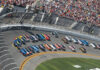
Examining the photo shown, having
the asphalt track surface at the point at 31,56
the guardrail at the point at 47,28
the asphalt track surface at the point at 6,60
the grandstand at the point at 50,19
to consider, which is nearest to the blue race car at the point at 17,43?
the asphalt track surface at the point at 31,56

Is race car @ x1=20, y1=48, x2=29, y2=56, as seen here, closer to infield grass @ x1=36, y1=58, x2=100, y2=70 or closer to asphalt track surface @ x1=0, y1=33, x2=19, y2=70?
asphalt track surface @ x1=0, y1=33, x2=19, y2=70

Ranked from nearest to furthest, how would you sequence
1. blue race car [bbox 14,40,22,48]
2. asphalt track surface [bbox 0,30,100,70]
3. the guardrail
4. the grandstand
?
asphalt track surface [bbox 0,30,100,70] < blue race car [bbox 14,40,22,48] < the grandstand < the guardrail

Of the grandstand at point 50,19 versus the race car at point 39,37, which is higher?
the grandstand at point 50,19

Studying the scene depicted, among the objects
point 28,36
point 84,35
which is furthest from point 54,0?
point 28,36

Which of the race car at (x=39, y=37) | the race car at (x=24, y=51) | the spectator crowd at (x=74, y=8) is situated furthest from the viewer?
the spectator crowd at (x=74, y=8)

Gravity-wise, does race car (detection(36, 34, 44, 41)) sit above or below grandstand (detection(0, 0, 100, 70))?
below

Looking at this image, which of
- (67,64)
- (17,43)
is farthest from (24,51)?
(67,64)

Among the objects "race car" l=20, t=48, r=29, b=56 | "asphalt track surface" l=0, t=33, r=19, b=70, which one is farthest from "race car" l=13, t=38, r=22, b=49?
"asphalt track surface" l=0, t=33, r=19, b=70

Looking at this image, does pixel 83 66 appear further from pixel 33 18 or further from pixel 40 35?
pixel 33 18

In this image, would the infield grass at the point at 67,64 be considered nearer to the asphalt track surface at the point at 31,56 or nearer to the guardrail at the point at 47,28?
the asphalt track surface at the point at 31,56
